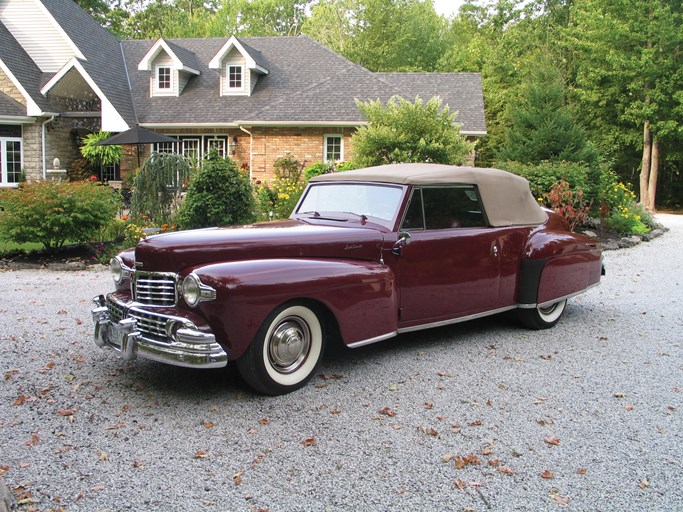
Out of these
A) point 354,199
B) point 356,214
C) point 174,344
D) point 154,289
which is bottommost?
point 174,344

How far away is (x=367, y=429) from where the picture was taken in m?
4.08

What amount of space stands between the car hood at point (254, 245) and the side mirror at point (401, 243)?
0.46 ft

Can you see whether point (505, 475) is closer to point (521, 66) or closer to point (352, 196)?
point (352, 196)

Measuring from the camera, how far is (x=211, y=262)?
452 centimetres

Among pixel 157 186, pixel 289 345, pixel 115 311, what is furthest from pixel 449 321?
pixel 157 186

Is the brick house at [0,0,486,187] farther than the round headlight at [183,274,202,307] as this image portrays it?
Yes

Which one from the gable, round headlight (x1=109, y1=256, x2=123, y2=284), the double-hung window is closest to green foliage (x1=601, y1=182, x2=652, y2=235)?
round headlight (x1=109, y1=256, x2=123, y2=284)

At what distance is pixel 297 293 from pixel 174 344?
0.92 meters

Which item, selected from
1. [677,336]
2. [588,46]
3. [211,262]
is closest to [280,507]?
[211,262]

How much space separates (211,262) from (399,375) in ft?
6.06

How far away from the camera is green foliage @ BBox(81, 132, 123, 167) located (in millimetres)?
21000

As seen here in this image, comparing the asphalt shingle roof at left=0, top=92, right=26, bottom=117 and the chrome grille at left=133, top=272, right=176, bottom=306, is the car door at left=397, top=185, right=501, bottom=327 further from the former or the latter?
the asphalt shingle roof at left=0, top=92, right=26, bottom=117

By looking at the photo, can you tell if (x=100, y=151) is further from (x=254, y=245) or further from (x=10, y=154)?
(x=254, y=245)

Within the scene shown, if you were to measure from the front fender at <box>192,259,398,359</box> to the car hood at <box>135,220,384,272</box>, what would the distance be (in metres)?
0.14
